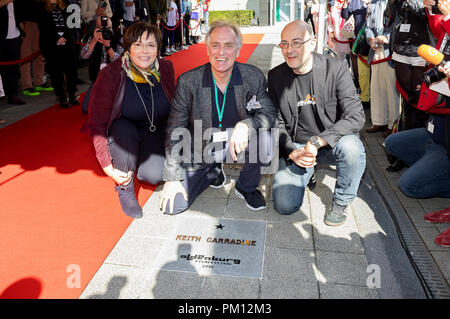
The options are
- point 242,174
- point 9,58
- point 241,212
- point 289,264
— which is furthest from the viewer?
point 9,58

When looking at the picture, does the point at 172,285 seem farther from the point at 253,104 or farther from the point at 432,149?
the point at 432,149

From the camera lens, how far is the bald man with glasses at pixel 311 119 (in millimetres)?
2676

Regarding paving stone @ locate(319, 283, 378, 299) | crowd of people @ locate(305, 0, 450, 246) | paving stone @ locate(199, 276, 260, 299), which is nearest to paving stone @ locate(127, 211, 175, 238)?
paving stone @ locate(199, 276, 260, 299)

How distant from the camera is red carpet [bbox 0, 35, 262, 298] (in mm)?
2277

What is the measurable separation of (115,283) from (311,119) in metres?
1.92

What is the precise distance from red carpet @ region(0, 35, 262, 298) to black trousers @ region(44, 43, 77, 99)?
1.39 m

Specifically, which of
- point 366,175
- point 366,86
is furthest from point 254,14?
point 366,175

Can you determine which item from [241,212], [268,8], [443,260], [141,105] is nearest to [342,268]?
[443,260]

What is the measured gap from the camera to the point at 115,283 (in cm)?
219

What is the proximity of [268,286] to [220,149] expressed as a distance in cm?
130

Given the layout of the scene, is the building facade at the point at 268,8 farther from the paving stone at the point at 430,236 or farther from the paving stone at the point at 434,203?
the paving stone at the point at 430,236

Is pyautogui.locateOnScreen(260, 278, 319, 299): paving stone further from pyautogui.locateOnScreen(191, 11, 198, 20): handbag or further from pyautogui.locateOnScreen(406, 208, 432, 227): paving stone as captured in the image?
pyautogui.locateOnScreen(191, 11, 198, 20): handbag

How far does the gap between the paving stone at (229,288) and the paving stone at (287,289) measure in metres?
0.05

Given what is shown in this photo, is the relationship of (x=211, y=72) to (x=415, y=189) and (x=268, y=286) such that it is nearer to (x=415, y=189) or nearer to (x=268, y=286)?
(x=268, y=286)
